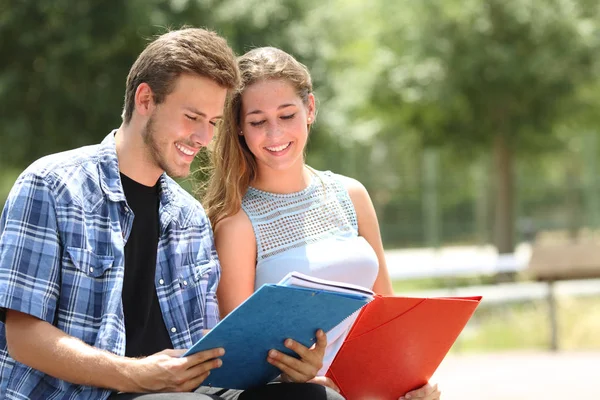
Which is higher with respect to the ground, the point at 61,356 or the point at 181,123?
the point at 181,123

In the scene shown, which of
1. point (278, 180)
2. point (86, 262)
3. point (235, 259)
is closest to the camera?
point (86, 262)

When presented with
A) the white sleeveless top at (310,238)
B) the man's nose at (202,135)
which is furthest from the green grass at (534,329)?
the man's nose at (202,135)

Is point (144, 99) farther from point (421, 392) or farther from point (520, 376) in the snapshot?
point (520, 376)

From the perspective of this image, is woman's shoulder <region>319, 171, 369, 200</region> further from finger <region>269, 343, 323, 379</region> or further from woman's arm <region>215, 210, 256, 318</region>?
finger <region>269, 343, 323, 379</region>

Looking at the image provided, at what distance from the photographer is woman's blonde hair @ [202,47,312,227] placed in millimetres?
3016

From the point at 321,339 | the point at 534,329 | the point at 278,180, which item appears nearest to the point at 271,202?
the point at 278,180

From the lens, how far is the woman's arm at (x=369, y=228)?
323cm

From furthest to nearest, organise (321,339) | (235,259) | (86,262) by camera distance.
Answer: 1. (235,259)
2. (321,339)
3. (86,262)

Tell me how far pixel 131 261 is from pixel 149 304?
0.13 meters

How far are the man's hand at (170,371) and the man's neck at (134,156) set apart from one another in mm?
568

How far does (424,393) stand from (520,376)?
150 inches

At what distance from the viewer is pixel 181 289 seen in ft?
8.48

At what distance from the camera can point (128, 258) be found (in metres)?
2.49

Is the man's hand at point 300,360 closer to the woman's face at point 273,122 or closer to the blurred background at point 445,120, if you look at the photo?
the woman's face at point 273,122
